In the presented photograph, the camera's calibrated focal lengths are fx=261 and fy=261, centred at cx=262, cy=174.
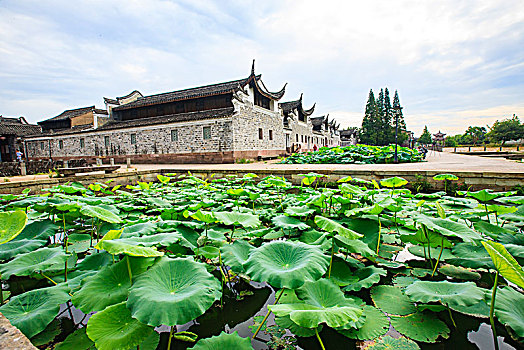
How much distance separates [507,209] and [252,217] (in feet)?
8.11

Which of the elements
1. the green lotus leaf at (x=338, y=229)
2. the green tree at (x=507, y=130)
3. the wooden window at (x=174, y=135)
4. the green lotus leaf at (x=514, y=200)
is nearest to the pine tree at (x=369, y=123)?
the green tree at (x=507, y=130)

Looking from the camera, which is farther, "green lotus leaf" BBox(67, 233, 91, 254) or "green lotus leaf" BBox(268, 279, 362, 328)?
"green lotus leaf" BBox(67, 233, 91, 254)

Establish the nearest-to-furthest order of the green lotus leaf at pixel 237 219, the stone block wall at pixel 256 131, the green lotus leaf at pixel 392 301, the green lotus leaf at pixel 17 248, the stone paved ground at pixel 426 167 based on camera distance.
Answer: the green lotus leaf at pixel 392 301 < the green lotus leaf at pixel 17 248 < the green lotus leaf at pixel 237 219 < the stone paved ground at pixel 426 167 < the stone block wall at pixel 256 131

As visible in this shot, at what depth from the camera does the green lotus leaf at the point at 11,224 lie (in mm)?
1464

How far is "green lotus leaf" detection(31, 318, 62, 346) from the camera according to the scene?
5.01 feet

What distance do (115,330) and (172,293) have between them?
29 cm

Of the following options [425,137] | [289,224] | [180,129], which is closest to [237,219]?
[289,224]

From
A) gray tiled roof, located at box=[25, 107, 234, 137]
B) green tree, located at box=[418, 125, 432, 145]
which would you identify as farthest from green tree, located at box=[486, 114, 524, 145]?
gray tiled roof, located at box=[25, 107, 234, 137]

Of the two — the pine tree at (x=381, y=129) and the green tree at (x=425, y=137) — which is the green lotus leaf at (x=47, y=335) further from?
the green tree at (x=425, y=137)

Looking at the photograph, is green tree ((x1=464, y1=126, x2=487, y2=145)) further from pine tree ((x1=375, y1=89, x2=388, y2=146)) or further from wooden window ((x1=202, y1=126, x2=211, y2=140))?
wooden window ((x1=202, y1=126, x2=211, y2=140))

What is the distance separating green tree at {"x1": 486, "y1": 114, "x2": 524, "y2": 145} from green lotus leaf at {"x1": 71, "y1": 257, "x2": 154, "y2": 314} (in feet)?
145

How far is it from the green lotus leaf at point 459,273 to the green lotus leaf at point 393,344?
3.23 ft

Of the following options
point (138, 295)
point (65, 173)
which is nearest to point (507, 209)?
point (138, 295)

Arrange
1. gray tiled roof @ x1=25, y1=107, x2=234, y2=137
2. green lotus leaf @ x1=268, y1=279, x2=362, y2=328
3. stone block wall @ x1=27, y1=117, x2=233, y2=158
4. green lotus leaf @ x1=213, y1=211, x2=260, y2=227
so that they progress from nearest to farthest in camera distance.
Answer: green lotus leaf @ x1=268, y1=279, x2=362, y2=328, green lotus leaf @ x1=213, y1=211, x2=260, y2=227, stone block wall @ x1=27, y1=117, x2=233, y2=158, gray tiled roof @ x1=25, y1=107, x2=234, y2=137
